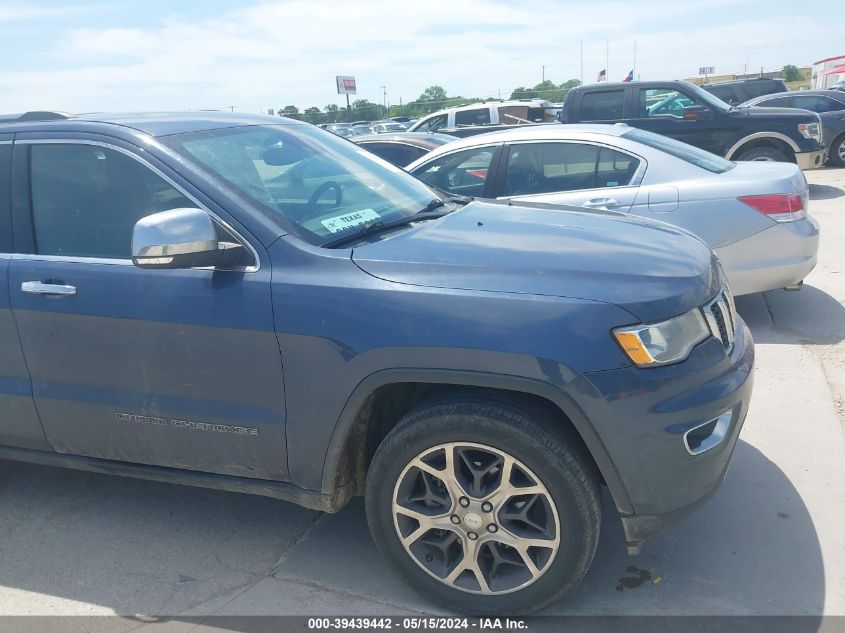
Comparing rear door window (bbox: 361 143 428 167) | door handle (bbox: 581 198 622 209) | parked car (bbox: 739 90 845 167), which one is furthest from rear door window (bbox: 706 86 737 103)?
door handle (bbox: 581 198 622 209)

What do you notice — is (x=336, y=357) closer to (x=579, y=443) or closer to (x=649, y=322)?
(x=579, y=443)

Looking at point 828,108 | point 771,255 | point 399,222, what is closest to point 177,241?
point 399,222

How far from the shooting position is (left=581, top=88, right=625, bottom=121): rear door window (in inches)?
467

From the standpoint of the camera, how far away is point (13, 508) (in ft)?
12.9

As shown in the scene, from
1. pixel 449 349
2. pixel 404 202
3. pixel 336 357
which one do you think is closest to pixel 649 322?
pixel 449 349

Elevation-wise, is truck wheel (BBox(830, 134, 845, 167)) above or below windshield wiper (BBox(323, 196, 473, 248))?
below

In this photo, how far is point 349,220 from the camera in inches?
129

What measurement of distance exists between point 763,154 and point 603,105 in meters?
2.43

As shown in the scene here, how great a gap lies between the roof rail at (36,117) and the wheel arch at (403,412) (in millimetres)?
1985

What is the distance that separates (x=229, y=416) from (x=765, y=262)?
428 centimetres

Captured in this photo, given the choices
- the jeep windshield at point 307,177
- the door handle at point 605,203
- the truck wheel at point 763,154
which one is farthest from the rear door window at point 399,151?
the jeep windshield at point 307,177

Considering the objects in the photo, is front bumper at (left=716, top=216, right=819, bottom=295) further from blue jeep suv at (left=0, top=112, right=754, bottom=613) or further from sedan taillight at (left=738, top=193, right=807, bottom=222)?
blue jeep suv at (left=0, top=112, right=754, bottom=613)

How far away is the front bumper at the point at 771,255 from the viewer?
5680 mm

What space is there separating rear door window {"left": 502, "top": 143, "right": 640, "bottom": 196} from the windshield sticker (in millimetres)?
2982
